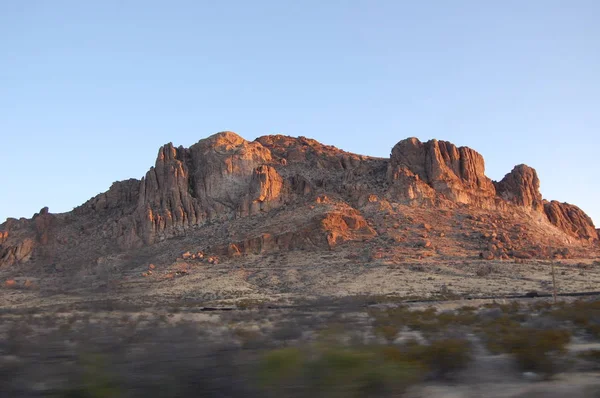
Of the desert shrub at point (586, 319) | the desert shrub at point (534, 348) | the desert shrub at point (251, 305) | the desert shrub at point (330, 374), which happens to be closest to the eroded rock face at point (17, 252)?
the desert shrub at point (251, 305)

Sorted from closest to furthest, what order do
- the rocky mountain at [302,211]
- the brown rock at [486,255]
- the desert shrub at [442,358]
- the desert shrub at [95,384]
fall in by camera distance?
the desert shrub at [95,384], the desert shrub at [442,358], the brown rock at [486,255], the rocky mountain at [302,211]

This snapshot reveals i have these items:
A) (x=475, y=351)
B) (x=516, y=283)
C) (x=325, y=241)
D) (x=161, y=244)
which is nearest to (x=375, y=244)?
(x=325, y=241)

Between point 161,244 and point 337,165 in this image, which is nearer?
point 161,244

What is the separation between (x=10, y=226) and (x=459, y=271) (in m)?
87.2

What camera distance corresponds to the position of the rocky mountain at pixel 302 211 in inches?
3334

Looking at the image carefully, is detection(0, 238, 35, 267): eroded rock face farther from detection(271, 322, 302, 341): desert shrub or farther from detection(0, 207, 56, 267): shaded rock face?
detection(271, 322, 302, 341): desert shrub

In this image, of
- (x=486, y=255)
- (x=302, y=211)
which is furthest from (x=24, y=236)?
(x=486, y=255)

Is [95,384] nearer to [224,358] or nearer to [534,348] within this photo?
[224,358]

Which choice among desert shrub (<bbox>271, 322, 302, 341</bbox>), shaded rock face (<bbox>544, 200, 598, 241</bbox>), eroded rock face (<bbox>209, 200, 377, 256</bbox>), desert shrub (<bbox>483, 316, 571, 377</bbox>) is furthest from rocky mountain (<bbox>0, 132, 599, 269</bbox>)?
desert shrub (<bbox>271, 322, 302, 341</bbox>)

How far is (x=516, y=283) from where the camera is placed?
213ft

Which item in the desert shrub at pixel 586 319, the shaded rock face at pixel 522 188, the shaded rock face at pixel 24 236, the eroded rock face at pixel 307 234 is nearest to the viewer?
the desert shrub at pixel 586 319

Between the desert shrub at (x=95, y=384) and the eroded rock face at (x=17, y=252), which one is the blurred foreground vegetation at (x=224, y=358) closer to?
the desert shrub at (x=95, y=384)

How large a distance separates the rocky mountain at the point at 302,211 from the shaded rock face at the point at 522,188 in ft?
0.77

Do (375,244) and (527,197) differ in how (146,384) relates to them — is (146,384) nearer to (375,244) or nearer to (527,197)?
(375,244)
